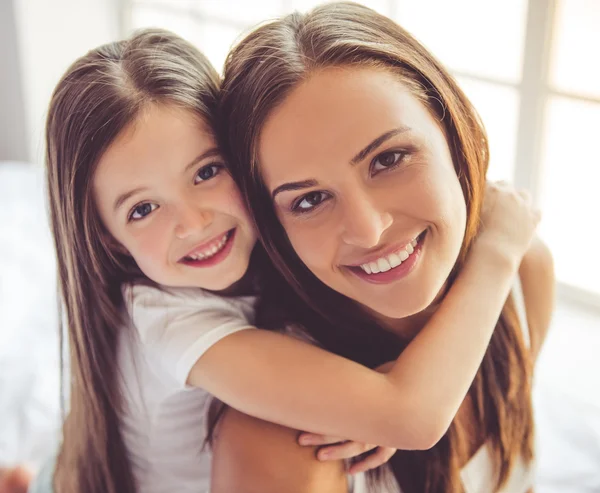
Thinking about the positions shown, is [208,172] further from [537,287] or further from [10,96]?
[10,96]

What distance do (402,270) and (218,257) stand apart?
280 mm

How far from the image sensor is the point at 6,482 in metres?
1.62

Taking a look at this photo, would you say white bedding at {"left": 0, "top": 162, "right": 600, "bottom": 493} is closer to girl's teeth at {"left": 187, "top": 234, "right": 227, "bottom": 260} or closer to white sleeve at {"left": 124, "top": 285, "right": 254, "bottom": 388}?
white sleeve at {"left": 124, "top": 285, "right": 254, "bottom": 388}

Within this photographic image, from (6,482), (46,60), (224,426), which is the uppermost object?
(46,60)

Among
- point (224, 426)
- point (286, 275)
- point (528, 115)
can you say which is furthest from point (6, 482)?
point (528, 115)

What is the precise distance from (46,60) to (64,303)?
160cm

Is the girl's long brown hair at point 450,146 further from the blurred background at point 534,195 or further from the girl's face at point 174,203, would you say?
the blurred background at point 534,195

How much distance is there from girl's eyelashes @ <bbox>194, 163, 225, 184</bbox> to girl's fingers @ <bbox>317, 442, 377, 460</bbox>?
388 mm

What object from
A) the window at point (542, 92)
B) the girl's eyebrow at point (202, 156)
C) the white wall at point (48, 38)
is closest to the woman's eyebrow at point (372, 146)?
the girl's eyebrow at point (202, 156)

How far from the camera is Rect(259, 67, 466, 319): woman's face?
996 millimetres

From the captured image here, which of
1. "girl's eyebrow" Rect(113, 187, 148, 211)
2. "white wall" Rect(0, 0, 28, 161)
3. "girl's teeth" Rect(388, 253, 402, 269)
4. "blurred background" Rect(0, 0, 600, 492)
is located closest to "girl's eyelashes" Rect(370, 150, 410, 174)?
"girl's teeth" Rect(388, 253, 402, 269)

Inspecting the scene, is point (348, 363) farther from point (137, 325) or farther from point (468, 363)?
point (137, 325)

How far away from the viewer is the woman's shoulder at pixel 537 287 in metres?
1.33

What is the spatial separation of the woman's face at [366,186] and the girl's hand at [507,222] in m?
0.15
